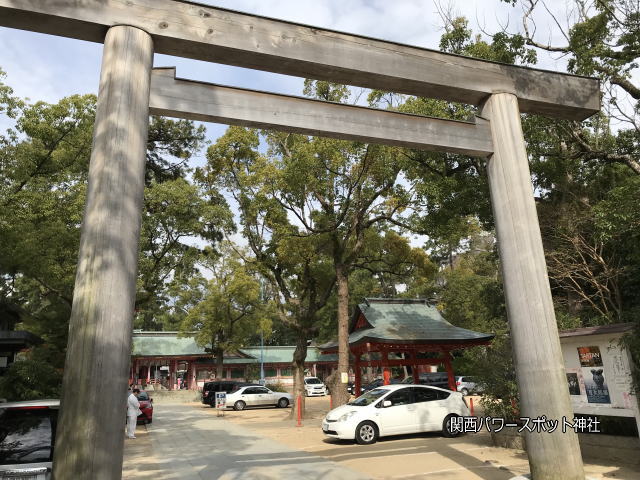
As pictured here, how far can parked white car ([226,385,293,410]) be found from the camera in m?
26.3

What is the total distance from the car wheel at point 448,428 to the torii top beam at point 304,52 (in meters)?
8.86

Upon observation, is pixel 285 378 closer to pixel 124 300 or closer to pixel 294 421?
pixel 294 421

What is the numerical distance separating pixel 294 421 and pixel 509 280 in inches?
592

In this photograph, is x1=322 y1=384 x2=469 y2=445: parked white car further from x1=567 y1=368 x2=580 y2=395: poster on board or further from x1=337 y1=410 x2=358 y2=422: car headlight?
x1=567 y1=368 x2=580 y2=395: poster on board

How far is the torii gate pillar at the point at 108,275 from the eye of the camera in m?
3.40

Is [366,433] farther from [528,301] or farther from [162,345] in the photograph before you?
[162,345]

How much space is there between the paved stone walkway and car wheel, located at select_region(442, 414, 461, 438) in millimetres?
4101

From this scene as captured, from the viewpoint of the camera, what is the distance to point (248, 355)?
137 ft

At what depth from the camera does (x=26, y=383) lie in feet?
40.3

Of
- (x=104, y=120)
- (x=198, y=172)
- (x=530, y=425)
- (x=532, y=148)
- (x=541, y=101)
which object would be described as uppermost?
(x=198, y=172)

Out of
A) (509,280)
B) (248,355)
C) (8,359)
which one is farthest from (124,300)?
(248,355)

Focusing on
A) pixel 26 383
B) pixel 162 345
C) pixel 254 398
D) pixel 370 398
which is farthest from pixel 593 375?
pixel 162 345

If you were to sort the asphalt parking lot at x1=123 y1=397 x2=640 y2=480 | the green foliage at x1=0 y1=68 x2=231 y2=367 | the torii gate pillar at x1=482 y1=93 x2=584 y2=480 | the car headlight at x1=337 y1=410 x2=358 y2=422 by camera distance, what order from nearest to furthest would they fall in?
the torii gate pillar at x1=482 y1=93 x2=584 y2=480, the asphalt parking lot at x1=123 y1=397 x2=640 y2=480, the car headlight at x1=337 y1=410 x2=358 y2=422, the green foliage at x1=0 y1=68 x2=231 y2=367

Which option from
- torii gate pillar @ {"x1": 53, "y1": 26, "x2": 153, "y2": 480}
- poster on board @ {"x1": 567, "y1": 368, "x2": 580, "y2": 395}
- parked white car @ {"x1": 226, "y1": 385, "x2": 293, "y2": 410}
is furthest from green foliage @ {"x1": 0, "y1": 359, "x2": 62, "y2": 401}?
parked white car @ {"x1": 226, "y1": 385, "x2": 293, "y2": 410}
